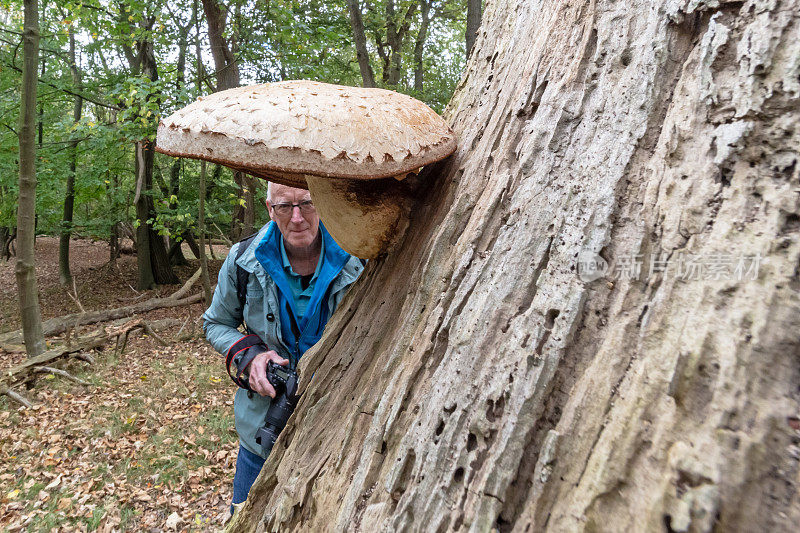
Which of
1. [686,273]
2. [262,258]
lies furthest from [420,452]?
[262,258]

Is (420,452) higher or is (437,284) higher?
(437,284)

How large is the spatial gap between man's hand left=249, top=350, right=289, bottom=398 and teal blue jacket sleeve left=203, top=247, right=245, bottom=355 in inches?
10.5

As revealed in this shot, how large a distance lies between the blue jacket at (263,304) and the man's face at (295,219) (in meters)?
0.07

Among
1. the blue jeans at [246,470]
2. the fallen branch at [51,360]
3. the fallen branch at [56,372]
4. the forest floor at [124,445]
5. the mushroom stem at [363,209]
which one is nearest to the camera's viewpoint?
the mushroom stem at [363,209]

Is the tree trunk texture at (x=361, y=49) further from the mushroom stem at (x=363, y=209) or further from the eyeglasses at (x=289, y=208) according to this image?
the mushroom stem at (x=363, y=209)

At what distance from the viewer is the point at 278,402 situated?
94.9 inches

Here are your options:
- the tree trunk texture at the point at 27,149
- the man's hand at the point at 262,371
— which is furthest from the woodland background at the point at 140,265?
the man's hand at the point at 262,371

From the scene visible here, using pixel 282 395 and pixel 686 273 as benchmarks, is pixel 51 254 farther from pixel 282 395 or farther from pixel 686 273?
pixel 686 273

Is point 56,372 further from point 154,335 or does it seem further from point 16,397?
point 154,335

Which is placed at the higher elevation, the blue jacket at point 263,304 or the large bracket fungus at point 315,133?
the large bracket fungus at point 315,133

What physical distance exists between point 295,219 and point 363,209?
117 centimetres

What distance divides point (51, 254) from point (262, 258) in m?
23.3

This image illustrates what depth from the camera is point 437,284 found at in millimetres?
1300

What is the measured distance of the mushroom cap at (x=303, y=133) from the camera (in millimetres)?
1135
